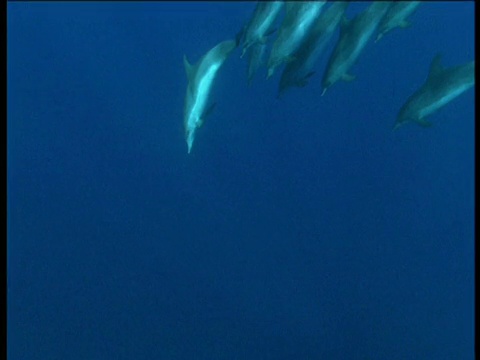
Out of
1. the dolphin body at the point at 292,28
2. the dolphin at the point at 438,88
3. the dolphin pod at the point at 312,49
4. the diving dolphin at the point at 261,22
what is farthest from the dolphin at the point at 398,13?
the dolphin at the point at 438,88

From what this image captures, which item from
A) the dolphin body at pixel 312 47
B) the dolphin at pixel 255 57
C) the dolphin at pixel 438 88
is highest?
the dolphin at pixel 255 57

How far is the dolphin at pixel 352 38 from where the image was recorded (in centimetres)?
316

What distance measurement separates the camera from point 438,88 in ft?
12.0

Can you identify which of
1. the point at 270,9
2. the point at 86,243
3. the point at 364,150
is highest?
the point at 364,150

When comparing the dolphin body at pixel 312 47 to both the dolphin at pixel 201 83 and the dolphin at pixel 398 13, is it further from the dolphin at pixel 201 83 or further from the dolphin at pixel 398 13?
the dolphin at pixel 201 83

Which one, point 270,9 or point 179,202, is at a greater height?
point 179,202

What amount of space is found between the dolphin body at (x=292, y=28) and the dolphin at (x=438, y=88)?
87 cm

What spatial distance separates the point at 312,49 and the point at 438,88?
84 cm

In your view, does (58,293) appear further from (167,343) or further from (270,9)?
(270,9)

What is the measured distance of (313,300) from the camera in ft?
26.3

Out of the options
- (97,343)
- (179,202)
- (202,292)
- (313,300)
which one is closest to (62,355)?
(97,343)

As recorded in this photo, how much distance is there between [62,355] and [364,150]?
5.08 meters

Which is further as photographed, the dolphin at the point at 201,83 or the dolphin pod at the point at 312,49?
the dolphin at the point at 201,83

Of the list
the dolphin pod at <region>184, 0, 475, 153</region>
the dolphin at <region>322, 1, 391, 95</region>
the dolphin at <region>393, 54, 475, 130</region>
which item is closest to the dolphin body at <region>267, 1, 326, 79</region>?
the dolphin pod at <region>184, 0, 475, 153</region>
